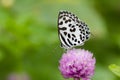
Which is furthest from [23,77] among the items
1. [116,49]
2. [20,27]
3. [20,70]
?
[116,49]

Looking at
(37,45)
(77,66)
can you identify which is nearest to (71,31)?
(77,66)

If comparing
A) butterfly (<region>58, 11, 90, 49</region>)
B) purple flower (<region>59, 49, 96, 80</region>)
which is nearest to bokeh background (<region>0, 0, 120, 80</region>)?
butterfly (<region>58, 11, 90, 49</region>)

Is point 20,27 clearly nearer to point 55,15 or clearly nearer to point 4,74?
point 4,74

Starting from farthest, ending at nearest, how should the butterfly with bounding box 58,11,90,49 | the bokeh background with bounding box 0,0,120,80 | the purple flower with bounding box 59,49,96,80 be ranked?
1. the bokeh background with bounding box 0,0,120,80
2. the butterfly with bounding box 58,11,90,49
3. the purple flower with bounding box 59,49,96,80

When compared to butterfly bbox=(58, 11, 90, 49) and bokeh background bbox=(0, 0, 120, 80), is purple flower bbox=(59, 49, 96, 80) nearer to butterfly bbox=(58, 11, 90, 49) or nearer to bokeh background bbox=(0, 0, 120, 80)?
butterfly bbox=(58, 11, 90, 49)

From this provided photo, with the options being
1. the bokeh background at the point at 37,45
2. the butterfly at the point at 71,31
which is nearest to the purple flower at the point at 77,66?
the butterfly at the point at 71,31

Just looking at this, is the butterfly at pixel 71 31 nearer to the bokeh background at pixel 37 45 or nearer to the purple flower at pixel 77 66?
the purple flower at pixel 77 66
